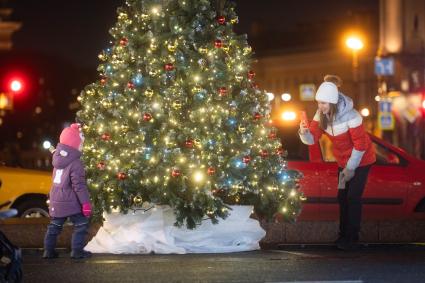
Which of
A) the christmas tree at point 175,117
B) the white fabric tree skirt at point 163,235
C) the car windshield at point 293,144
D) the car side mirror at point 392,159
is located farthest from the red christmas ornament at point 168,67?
the car side mirror at point 392,159

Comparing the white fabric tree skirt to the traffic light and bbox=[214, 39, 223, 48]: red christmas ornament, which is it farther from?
the traffic light

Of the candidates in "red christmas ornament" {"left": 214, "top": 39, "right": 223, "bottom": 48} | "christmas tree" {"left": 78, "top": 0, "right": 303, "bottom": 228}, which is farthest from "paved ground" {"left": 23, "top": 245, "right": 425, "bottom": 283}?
"red christmas ornament" {"left": 214, "top": 39, "right": 223, "bottom": 48}

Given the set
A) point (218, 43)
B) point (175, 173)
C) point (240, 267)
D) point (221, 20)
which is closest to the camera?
point (240, 267)

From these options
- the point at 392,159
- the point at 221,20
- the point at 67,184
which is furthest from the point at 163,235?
the point at 392,159

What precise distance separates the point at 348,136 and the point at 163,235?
230 centimetres

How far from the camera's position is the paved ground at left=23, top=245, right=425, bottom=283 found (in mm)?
10609

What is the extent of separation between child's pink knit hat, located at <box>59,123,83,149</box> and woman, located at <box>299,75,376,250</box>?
2.46m

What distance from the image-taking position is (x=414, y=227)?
14023 millimetres

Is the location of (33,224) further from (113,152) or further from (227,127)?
(227,127)

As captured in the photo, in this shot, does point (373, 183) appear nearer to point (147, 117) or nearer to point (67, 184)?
point (147, 117)

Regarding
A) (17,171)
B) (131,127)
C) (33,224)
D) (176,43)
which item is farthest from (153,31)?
(17,171)

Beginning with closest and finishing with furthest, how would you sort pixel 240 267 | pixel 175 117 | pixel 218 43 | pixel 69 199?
pixel 240 267, pixel 69 199, pixel 175 117, pixel 218 43

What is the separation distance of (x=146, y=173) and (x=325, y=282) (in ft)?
9.72

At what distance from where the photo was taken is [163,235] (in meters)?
12.6
